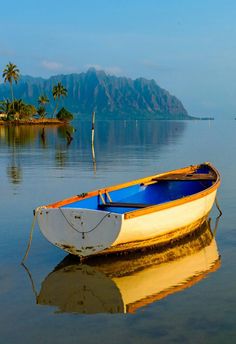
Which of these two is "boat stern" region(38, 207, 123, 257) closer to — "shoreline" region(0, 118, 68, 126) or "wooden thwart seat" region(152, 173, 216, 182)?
"wooden thwart seat" region(152, 173, 216, 182)

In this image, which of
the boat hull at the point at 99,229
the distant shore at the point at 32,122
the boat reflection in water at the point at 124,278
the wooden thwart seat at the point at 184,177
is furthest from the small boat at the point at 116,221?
the distant shore at the point at 32,122

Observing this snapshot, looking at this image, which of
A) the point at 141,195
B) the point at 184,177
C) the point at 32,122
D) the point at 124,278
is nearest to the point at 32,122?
the point at 32,122

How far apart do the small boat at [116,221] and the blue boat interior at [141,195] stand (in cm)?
3

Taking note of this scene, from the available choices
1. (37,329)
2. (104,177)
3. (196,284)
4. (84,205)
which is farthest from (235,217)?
(104,177)

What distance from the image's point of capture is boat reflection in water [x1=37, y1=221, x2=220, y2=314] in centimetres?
1001

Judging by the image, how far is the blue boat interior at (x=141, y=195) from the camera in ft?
49.1

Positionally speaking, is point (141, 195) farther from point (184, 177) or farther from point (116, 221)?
point (116, 221)

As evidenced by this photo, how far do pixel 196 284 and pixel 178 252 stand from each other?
2.87 metres

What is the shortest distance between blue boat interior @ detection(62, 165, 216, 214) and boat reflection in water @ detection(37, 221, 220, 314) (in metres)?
2.04

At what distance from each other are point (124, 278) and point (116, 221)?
4.54 ft

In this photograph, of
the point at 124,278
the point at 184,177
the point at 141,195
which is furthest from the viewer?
the point at 184,177

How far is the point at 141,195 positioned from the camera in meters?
17.6

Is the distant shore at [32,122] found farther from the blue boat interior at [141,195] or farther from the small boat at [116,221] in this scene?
the small boat at [116,221]

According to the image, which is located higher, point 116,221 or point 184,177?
point 184,177
